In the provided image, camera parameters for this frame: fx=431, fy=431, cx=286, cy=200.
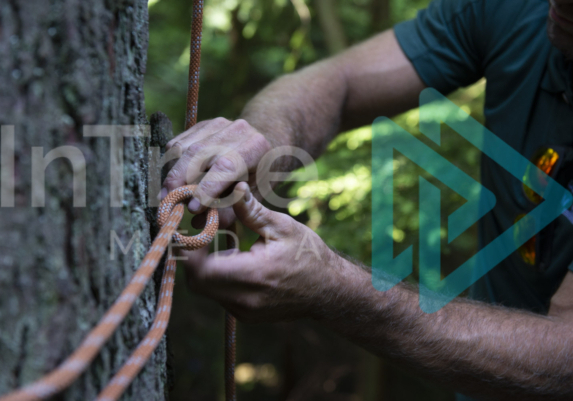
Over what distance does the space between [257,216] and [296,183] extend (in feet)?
5.85

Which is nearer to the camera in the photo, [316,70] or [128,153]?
[128,153]

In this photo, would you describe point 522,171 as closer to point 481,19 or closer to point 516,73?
point 516,73

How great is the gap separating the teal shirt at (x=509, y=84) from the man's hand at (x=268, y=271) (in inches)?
25.7

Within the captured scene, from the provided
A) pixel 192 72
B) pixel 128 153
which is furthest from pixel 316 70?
pixel 128 153

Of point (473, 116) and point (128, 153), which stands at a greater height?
point (473, 116)

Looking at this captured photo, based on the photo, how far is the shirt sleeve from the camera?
4.82 ft

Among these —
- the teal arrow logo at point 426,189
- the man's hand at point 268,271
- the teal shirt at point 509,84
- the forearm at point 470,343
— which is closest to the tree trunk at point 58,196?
the man's hand at point 268,271

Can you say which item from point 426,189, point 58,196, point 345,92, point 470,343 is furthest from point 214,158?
point 426,189

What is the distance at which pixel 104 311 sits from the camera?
1.71 feet

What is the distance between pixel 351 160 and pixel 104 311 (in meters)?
1.85

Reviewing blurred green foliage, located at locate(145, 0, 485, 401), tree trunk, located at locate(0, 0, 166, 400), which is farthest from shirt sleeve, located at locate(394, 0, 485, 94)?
tree trunk, located at locate(0, 0, 166, 400)

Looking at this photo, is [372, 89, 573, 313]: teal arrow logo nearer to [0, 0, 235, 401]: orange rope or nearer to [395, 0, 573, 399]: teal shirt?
[395, 0, 573, 399]: teal shirt

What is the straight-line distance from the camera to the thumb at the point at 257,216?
651 millimetres

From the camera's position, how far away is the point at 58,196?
0.47m
